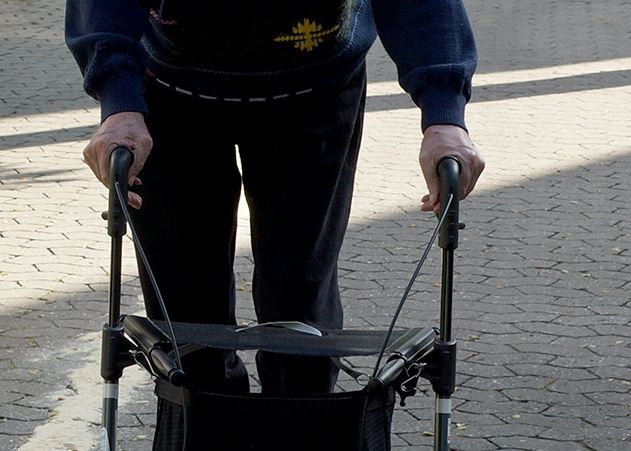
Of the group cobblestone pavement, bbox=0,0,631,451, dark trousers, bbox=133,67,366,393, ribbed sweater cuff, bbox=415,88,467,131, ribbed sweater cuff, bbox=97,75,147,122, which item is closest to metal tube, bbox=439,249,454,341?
ribbed sweater cuff, bbox=415,88,467,131

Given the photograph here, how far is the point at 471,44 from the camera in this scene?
302cm

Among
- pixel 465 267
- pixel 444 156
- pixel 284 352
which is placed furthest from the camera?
pixel 465 267

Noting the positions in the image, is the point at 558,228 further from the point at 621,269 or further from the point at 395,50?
the point at 395,50

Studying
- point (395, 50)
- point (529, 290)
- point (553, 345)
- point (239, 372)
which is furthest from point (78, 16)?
point (529, 290)

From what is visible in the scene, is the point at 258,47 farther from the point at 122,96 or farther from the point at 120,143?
the point at 120,143

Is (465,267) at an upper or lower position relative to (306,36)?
lower

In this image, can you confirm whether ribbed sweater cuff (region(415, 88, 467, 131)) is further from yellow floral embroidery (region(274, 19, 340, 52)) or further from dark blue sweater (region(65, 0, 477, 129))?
yellow floral embroidery (region(274, 19, 340, 52))

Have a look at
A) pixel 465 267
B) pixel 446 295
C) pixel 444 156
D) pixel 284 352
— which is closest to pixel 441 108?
pixel 444 156

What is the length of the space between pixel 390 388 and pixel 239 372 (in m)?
0.97

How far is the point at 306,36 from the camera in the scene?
9.84 feet

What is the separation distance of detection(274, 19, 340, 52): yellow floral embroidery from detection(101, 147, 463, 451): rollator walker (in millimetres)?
524

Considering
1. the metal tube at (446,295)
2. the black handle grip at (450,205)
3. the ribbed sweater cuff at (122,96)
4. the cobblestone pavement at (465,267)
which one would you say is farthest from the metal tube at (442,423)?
the cobblestone pavement at (465,267)

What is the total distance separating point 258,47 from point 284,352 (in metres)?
0.80

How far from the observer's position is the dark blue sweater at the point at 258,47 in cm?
288
